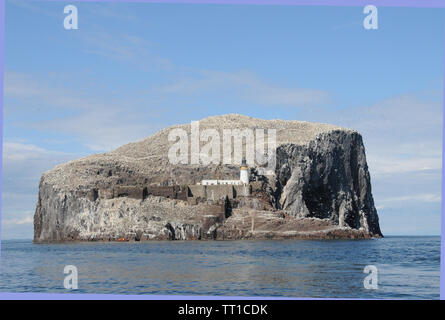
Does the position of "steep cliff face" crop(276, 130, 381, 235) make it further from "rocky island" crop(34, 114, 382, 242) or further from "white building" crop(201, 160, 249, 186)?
"white building" crop(201, 160, 249, 186)

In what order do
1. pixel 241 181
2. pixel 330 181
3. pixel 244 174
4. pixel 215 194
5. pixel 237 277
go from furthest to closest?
pixel 330 181 → pixel 244 174 → pixel 241 181 → pixel 215 194 → pixel 237 277

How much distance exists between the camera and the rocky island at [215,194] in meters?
66.4

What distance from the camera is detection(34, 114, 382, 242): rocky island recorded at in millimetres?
66375

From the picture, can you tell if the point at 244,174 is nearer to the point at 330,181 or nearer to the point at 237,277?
the point at 330,181

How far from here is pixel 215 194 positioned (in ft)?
227

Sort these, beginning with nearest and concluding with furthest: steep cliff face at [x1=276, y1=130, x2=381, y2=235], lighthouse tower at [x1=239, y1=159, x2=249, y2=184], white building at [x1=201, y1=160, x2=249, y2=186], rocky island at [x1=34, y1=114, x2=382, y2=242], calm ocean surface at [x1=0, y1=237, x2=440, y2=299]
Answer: calm ocean surface at [x1=0, y1=237, x2=440, y2=299], rocky island at [x1=34, y1=114, x2=382, y2=242], white building at [x1=201, y1=160, x2=249, y2=186], lighthouse tower at [x1=239, y1=159, x2=249, y2=184], steep cliff face at [x1=276, y1=130, x2=381, y2=235]

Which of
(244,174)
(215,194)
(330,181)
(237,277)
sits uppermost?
(244,174)

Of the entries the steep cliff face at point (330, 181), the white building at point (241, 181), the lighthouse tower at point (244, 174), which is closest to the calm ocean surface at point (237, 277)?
the white building at point (241, 181)

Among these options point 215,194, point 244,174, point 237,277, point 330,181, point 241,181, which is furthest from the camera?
point 330,181

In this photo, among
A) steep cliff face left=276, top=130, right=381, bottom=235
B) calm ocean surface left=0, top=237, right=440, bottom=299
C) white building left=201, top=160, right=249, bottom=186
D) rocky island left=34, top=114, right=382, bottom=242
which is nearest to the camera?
calm ocean surface left=0, top=237, right=440, bottom=299

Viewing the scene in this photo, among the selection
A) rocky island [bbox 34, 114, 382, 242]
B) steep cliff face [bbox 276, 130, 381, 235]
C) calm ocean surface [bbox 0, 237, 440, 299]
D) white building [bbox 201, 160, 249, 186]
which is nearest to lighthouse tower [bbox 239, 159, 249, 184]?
white building [bbox 201, 160, 249, 186]

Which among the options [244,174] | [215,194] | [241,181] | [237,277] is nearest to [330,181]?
[244,174]
